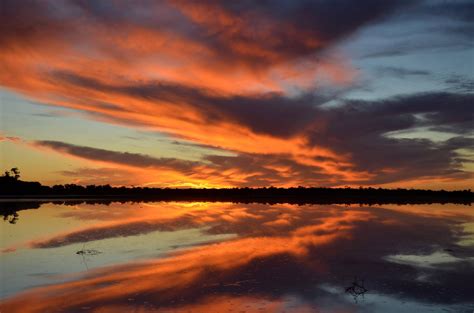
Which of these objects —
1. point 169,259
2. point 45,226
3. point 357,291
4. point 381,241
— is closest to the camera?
point 357,291

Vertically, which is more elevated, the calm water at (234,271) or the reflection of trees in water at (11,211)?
the reflection of trees in water at (11,211)

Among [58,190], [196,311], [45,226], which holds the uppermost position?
[58,190]

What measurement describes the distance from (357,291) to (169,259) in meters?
9.66

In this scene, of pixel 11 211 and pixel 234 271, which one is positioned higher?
pixel 11 211

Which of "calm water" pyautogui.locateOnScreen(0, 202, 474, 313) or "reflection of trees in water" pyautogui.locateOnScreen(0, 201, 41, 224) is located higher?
"reflection of trees in water" pyautogui.locateOnScreen(0, 201, 41, 224)

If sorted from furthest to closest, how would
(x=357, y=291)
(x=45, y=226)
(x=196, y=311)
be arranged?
1. (x=45, y=226)
2. (x=357, y=291)
3. (x=196, y=311)

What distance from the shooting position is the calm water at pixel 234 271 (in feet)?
46.9

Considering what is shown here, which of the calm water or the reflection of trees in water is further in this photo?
the reflection of trees in water

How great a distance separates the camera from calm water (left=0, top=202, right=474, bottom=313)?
14305mm

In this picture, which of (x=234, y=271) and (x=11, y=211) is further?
(x=11, y=211)

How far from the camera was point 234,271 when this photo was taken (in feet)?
62.7

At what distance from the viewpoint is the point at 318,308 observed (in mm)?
13766

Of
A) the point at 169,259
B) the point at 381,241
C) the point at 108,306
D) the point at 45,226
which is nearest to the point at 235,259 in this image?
the point at 169,259

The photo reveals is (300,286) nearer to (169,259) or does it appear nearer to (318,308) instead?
(318,308)
